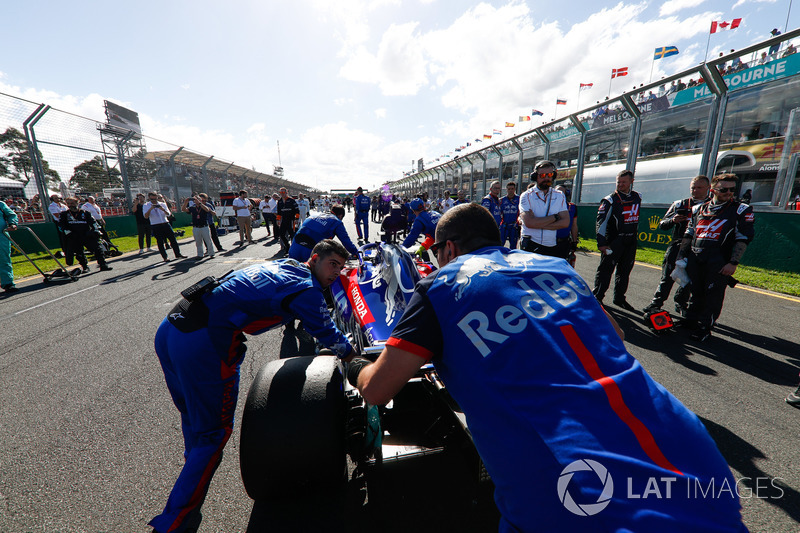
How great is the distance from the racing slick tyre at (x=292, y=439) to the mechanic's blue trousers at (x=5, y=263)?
781cm

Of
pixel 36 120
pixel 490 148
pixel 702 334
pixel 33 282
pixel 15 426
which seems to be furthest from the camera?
pixel 490 148

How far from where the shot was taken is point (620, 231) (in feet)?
15.3

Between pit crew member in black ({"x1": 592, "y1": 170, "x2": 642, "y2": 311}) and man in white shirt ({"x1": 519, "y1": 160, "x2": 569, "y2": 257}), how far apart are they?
2.44 feet

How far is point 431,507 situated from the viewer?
1727 millimetres

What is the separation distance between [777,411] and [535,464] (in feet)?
9.93

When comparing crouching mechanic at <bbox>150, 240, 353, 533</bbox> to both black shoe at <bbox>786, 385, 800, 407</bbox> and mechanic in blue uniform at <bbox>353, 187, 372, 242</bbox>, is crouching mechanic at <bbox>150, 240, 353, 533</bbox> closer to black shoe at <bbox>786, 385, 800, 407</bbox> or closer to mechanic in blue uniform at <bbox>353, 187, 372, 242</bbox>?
black shoe at <bbox>786, 385, 800, 407</bbox>

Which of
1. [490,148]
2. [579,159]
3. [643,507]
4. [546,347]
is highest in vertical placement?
[490,148]

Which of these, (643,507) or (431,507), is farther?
(431,507)

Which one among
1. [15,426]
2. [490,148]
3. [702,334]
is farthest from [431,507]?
[490,148]

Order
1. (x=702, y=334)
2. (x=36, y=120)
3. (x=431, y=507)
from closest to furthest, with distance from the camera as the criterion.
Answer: (x=431, y=507) < (x=702, y=334) < (x=36, y=120)

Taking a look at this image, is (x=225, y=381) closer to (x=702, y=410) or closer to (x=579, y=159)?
(x=702, y=410)

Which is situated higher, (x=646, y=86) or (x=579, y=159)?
(x=646, y=86)

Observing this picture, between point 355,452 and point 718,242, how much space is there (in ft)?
14.7

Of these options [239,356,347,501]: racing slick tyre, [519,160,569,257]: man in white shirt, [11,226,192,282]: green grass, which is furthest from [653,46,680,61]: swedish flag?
[11,226,192,282]: green grass
